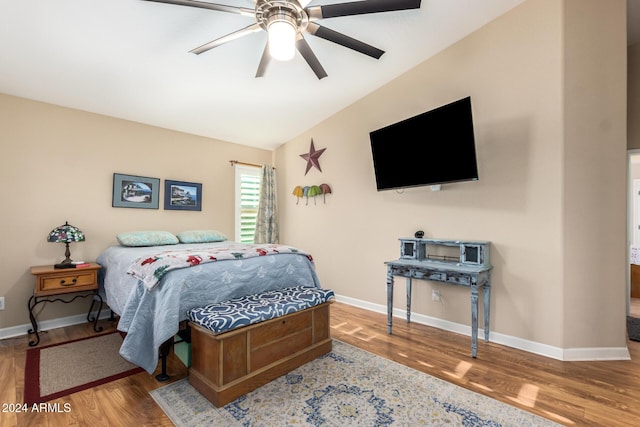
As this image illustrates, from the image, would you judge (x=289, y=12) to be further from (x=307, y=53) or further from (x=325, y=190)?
(x=325, y=190)

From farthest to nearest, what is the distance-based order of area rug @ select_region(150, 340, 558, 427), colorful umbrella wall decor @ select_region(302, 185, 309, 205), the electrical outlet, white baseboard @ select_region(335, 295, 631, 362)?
1. colorful umbrella wall decor @ select_region(302, 185, 309, 205)
2. the electrical outlet
3. white baseboard @ select_region(335, 295, 631, 362)
4. area rug @ select_region(150, 340, 558, 427)

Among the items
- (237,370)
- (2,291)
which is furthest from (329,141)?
(2,291)

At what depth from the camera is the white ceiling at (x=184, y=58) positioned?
2332mm

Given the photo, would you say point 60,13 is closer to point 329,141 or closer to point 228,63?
point 228,63

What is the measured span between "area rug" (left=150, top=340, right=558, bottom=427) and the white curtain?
3.01 m

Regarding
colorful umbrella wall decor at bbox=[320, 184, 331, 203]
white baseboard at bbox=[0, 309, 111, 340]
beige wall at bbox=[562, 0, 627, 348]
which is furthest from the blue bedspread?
beige wall at bbox=[562, 0, 627, 348]

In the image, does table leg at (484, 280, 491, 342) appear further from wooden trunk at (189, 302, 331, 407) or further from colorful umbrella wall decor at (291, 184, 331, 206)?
colorful umbrella wall decor at (291, 184, 331, 206)

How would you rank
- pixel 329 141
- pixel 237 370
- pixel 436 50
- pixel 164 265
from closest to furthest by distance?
1. pixel 237 370
2. pixel 164 265
3. pixel 436 50
4. pixel 329 141

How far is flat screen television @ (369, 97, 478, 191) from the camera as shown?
274 centimetres

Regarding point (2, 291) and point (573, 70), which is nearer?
point (573, 70)

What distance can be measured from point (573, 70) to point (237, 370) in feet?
11.7

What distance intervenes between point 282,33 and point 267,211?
11.6 ft

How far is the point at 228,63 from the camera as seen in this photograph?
303 cm

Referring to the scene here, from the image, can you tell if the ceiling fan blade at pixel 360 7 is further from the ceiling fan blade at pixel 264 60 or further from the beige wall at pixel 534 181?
the beige wall at pixel 534 181
